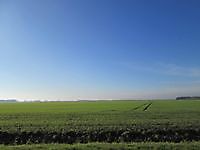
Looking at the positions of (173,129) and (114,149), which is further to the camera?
(173,129)

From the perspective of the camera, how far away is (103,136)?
85.4ft

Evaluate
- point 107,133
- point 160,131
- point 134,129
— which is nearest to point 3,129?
point 107,133

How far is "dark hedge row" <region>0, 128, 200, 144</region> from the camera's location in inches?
974

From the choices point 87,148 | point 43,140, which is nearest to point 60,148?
point 87,148

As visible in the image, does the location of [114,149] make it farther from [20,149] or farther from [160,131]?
[160,131]

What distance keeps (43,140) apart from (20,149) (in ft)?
20.1

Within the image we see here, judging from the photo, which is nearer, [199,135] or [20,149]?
[20,149]

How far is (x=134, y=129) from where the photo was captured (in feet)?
89.6

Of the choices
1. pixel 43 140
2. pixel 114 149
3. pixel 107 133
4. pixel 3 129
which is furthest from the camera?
pixel 3 129

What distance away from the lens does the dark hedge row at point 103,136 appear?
24.7m

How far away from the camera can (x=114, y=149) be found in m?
17.9

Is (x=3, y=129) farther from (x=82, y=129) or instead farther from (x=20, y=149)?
(x=20, y=149)

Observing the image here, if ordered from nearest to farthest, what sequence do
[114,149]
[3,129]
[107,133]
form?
[114,149], [107,133], [3,129]

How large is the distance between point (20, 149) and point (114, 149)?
5.60 meters
